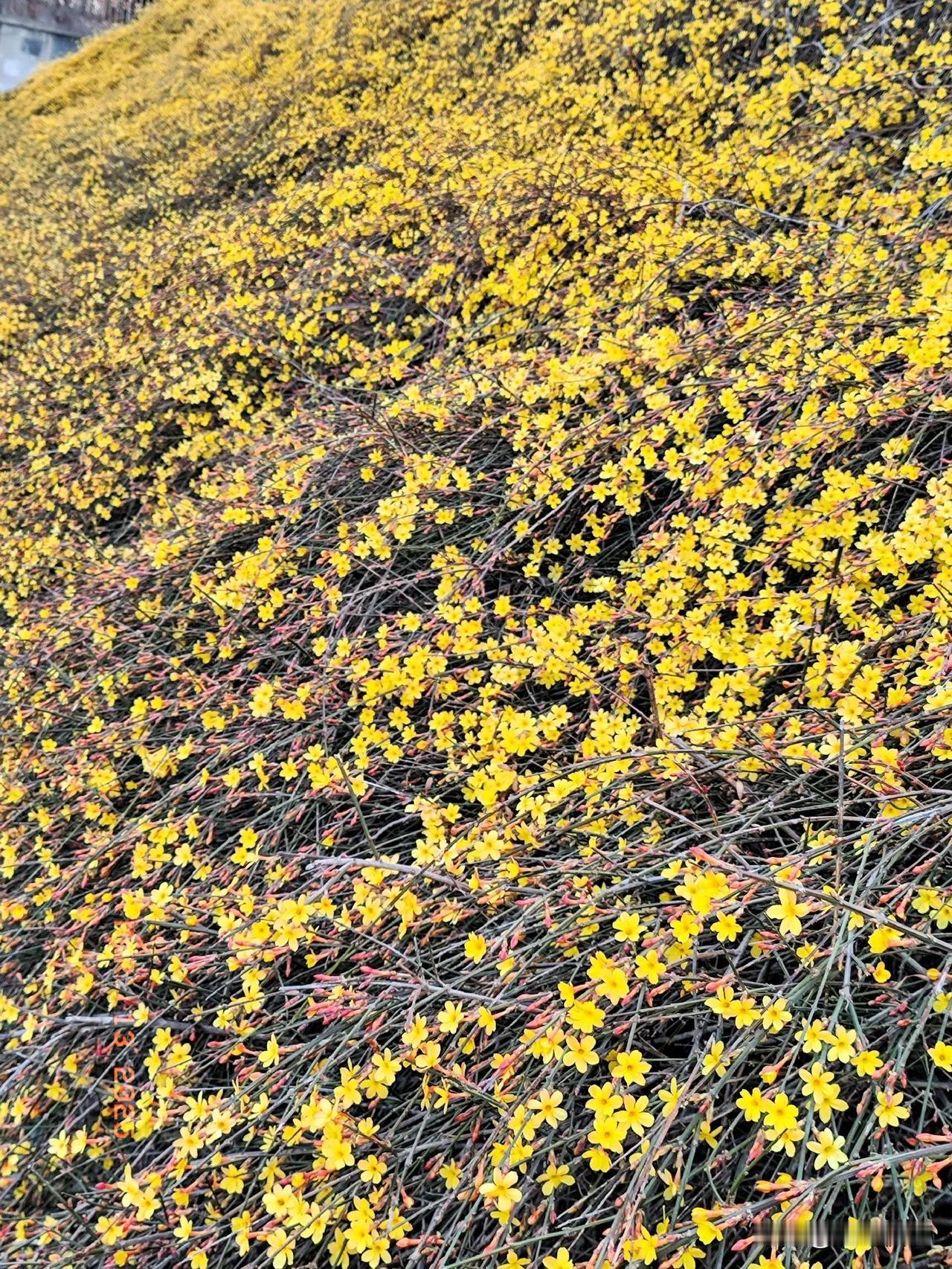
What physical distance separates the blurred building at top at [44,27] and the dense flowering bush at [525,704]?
14678 mm

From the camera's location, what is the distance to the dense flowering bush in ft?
4.33

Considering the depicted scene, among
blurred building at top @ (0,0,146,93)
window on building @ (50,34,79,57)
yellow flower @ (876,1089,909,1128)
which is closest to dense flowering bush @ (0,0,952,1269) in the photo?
yellow flower @ (876,1089,909,1128)

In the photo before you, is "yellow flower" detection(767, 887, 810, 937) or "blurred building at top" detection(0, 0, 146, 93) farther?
"blurred building at top" detection(0, 0, 146, 93)

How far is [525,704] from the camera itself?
2.12 meters

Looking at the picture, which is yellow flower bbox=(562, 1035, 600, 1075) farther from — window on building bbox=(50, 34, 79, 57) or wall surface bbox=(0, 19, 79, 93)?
window on building bbox=(50, 34, 79, 57)

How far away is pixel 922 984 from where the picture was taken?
4.33ft

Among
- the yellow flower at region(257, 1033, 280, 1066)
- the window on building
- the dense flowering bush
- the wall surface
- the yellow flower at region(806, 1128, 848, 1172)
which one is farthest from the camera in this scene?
the window on building

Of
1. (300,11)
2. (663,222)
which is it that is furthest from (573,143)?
(300,11)

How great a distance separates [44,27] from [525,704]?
60.3 feet

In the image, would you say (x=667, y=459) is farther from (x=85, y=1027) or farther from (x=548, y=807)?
(x=85, y=1027)

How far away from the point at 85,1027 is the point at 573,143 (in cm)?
399

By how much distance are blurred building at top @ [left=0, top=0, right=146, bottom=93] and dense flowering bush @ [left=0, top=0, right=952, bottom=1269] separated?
48.2 ft

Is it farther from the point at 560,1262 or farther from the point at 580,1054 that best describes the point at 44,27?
the point at 560,1262

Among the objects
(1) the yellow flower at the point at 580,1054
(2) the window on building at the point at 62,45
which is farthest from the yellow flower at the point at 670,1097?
(2) the window on building at the point at 62,45
